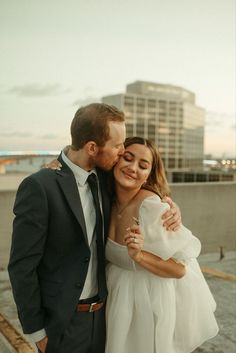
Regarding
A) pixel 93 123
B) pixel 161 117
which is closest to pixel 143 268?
pixel 93 123

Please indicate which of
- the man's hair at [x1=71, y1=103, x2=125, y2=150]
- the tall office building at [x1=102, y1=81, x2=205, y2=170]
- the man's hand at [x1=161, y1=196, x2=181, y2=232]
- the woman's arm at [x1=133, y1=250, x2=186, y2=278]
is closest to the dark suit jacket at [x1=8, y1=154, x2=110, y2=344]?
the man's hair at [x1=71, y1=103, x2=125, y2=150]

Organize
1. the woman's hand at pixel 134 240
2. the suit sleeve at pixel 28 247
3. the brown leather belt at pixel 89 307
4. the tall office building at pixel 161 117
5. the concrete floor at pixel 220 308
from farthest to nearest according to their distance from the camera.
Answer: the tall office building at pixel 161 117 < the concrete floor at pixel 220 308 < the brown leather belt at pixel 89 307 < the woman's hand at pixel 134 240 < the suit sleeve at pixel 28 247

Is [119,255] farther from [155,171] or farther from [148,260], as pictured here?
[155,171]

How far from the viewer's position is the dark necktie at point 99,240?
226cm

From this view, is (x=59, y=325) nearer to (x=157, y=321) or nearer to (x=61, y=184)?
(x=157, y=321)

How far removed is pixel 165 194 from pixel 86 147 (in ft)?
2.41

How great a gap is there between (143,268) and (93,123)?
953 millimetres

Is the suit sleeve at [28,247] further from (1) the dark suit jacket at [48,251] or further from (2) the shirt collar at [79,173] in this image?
(2) the shirt collar at [79,173]

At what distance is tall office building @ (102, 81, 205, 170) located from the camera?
17875 cm

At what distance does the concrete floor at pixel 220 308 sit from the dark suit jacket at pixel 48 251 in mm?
1834

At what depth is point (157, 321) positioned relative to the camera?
7.72ft

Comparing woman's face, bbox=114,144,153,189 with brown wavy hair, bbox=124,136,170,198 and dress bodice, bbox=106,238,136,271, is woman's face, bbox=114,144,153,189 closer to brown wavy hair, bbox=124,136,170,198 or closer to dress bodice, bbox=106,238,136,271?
brown wavy hair, bbox=124,136,170,198

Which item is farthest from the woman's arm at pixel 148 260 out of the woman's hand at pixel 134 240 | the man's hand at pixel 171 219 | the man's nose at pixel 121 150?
the man's nose at pixel 121 150

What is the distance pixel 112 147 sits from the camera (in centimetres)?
218
